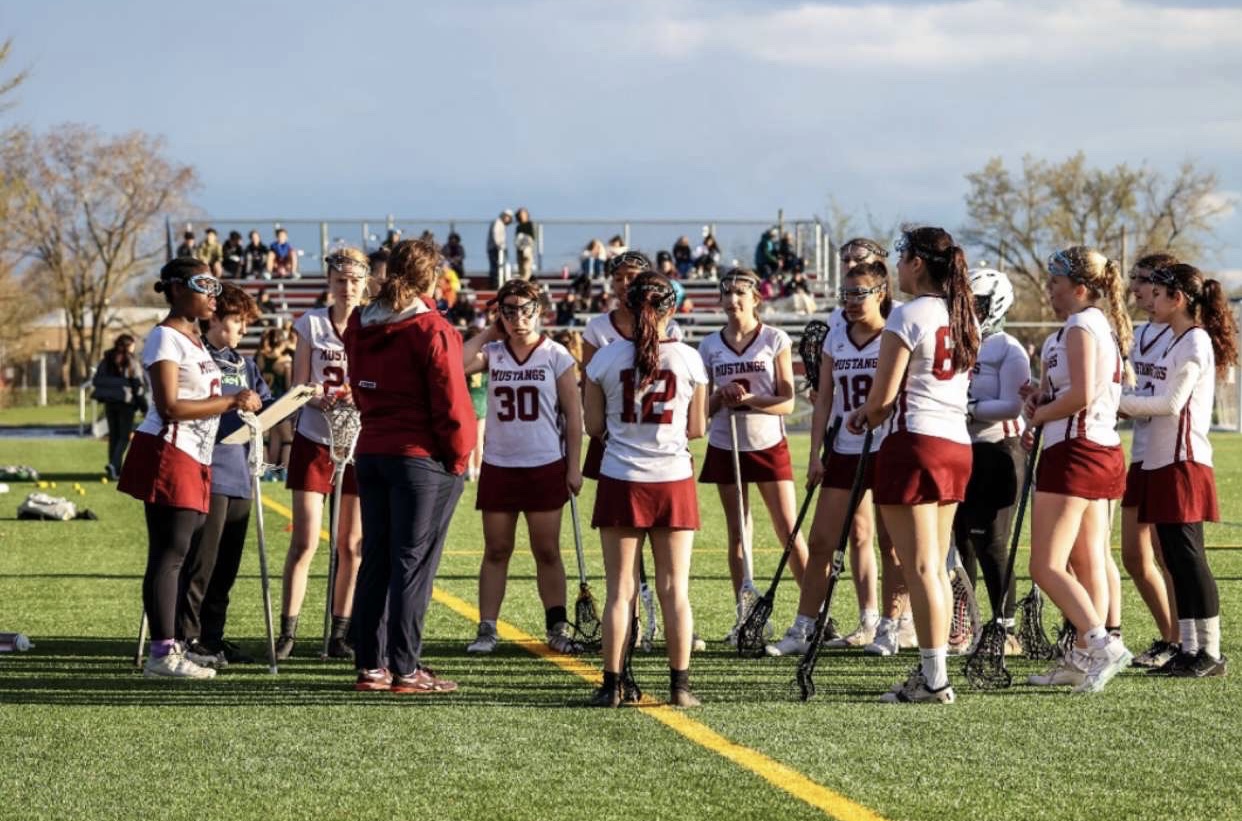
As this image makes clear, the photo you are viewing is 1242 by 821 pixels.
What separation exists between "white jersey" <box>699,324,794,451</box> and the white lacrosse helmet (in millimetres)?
1143

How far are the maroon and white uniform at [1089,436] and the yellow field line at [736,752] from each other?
6.30 feet

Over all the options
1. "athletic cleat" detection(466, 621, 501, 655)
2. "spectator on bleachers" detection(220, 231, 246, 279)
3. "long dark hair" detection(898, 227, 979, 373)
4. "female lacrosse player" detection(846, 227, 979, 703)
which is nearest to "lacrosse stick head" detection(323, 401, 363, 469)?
"athletic cleat" detection(466, 621, 501, 655)

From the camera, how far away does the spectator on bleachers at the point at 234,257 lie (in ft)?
141

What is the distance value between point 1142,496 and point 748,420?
212 cm

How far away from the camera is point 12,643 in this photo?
9188 mm

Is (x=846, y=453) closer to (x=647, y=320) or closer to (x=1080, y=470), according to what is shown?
(x=1080, y=470)

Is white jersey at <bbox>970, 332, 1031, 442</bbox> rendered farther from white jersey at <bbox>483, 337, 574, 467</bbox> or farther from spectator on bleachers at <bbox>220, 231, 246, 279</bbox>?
spectator on bleachers at <bbox>220, 231, 246, 279</bbox>

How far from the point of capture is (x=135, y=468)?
8.23 m

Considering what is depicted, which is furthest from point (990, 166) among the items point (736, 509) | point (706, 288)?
point (736, 509)

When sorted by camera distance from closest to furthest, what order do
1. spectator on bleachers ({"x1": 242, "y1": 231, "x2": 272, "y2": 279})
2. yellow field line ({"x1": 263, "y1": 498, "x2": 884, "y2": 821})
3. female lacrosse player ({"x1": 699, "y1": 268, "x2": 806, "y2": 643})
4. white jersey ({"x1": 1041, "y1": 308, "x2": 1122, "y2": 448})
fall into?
yellow field line ({"x1": 263, "y1": 498, "x2": 884, "y2": 821}) < white jersey ({"x1": 1041, "y1": 308, "x2": 1122, "y2": 448}) < female lacrosse player ({"x1": 699, "y1": 268, "x2": 806, "y2": 643}) < spectator on bleachers ({"x1": 242, "y1": 231, "x2": 272, "y2": 279})

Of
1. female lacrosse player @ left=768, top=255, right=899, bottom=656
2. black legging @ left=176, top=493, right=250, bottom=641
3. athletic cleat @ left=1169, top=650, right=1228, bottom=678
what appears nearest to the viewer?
athletic cleat @ left=1169, top=650, right=1228, bottom=678

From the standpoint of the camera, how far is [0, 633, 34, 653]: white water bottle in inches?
361

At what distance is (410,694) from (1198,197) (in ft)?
228

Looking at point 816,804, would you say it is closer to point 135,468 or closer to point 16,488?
point 135,468
